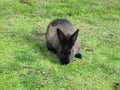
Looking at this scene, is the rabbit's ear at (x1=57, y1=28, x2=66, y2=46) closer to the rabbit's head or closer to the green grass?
the rabbit's head

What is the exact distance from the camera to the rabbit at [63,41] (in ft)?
33.0

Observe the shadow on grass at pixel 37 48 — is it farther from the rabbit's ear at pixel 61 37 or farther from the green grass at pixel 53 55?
the rabbit's ear at pixel 61 37

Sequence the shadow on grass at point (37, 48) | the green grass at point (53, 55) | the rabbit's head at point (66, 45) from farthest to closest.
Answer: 1. the shadow on grass at point (37, 48)
2. the rabbit's head at point (66, 45)
3. the green grass at point (53, 55)

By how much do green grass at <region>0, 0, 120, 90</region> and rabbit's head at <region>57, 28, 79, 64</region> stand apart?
24cm

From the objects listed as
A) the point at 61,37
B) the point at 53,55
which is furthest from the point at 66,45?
the point at 53,55

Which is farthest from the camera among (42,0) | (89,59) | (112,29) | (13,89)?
(42,0)

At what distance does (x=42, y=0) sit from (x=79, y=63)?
684 cm

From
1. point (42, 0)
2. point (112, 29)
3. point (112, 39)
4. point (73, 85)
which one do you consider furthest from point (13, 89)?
point (42, 0)

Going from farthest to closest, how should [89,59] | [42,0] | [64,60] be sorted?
[42,0], [89,59], [64,60]

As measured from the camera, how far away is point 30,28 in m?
13.3

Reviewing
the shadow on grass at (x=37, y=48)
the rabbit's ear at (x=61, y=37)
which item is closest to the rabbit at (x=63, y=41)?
the rabbit's ear at (x=61, y=37)

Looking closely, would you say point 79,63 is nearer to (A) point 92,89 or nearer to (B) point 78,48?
(B) point 78,48

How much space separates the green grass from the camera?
9.30 m

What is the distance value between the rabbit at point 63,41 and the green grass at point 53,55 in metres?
0.23
